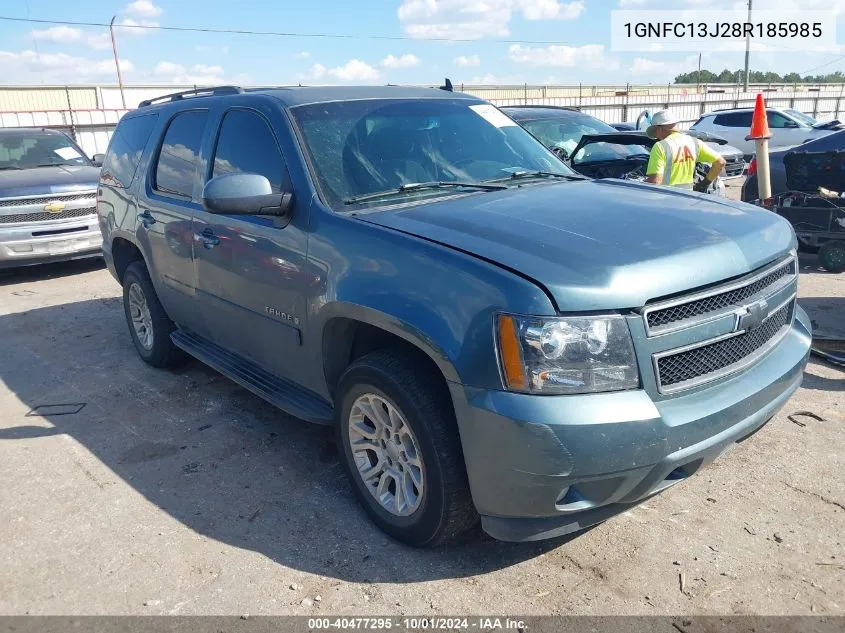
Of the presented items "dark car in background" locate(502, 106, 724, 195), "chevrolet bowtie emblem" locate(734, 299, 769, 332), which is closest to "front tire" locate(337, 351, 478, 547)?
A: "chevrolet bowtie emblem" locate(734, 299, 769, 332)

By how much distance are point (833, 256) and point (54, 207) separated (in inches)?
361

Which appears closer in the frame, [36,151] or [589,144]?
[589,144]

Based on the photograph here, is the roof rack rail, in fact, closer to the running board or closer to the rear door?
the rear door

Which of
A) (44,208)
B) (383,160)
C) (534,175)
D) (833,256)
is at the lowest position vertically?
(833,256)

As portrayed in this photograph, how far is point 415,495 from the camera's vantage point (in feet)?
9.85

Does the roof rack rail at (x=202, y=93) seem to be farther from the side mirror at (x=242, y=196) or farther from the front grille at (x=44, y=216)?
the front grille at (x=44, y=216)

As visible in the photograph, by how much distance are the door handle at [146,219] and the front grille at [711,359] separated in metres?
3.63

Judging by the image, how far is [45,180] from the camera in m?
9.04

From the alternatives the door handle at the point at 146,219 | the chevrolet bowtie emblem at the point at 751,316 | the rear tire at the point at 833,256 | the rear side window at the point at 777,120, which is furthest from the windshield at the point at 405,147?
the rear side window at the point at 777,120

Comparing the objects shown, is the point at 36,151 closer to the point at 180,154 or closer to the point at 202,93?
the point at 202,93

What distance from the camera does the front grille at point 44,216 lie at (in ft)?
28.2

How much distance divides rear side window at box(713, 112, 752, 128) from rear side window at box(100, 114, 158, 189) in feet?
54.5

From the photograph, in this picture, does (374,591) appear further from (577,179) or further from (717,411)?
(577,179)

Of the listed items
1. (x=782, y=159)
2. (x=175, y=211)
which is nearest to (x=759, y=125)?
(x=782, y=159)
